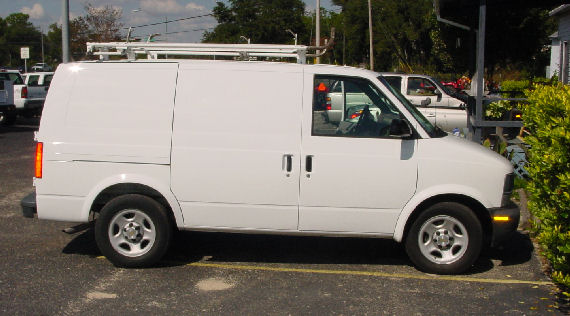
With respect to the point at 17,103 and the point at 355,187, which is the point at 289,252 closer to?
the point at 355,187

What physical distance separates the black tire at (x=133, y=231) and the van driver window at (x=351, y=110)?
5.65ft

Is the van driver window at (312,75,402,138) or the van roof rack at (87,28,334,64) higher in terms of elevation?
the van roof rack at (87,28,334,64)

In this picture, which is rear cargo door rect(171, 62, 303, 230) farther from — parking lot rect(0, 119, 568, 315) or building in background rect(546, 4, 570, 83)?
building in background rect(546, 4, 570, 83)

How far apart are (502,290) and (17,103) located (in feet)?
67.7

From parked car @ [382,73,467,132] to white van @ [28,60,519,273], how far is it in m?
9.70

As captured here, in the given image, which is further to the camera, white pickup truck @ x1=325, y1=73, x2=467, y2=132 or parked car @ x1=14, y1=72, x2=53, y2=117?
parked car @ x1=14, y1=72, x2=53, y2=117

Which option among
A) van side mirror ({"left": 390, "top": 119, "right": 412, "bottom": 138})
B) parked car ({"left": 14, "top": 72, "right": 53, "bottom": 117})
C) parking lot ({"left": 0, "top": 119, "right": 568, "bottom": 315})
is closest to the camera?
parking lot ({"left": 0, "top": 119, "right": 568, "bottom": 315})

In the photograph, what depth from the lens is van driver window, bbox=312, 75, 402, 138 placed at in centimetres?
612

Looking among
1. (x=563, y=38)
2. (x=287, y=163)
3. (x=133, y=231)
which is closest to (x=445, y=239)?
(x=287, y=163)

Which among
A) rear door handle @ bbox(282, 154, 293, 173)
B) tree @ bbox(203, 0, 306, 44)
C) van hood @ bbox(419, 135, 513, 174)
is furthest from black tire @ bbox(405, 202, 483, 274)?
tree @ bbox(203, 0, 306, 44)

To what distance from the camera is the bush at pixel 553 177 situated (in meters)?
5.12

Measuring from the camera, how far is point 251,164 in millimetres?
6047

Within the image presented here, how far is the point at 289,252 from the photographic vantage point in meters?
6.98

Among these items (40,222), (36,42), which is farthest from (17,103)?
(36,42)
